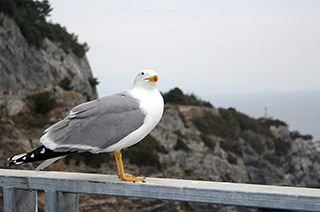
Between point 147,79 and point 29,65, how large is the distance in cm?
2639

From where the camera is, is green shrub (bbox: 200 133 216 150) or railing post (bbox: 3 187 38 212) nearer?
railing post (bbox: 3 187 38 212)

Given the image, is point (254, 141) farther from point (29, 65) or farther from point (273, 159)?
Answer: point (29, 65)

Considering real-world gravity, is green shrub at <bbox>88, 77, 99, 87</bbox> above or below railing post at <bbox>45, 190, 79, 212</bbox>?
above

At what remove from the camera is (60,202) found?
230 cm

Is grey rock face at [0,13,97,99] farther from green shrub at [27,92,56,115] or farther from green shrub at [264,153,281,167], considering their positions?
green shrub at [264,153,281,167]

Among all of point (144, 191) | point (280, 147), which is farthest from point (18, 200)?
point (280, 147)

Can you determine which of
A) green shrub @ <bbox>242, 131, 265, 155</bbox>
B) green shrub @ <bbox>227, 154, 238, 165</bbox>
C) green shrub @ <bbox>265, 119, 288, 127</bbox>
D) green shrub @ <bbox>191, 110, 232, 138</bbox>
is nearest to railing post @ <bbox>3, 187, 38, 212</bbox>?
green shrub @ <bbox>227, 154, 238, 165</bbox>

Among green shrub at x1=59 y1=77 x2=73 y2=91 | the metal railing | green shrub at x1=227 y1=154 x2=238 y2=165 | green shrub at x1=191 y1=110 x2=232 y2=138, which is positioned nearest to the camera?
the metal railing

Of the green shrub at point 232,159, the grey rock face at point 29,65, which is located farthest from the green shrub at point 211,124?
the grey rock face at point 29,65

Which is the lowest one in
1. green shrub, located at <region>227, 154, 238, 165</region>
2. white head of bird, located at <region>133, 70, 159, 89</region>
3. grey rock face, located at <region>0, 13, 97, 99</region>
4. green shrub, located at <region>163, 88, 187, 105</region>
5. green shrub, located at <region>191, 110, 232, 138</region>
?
green shrub, located at <region>227, 154, 238, 165</region>

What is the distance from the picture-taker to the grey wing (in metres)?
2.54

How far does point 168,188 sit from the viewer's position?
2082 mm

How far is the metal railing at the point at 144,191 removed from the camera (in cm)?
192

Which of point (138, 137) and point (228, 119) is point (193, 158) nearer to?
point (228, 119)
